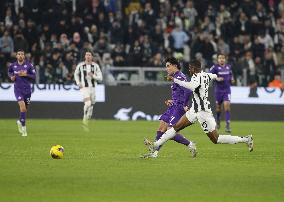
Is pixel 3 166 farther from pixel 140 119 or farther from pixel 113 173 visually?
pixel 140 119

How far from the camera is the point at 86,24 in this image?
3419 centimetres

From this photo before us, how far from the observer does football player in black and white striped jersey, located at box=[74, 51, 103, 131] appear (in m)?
27.5

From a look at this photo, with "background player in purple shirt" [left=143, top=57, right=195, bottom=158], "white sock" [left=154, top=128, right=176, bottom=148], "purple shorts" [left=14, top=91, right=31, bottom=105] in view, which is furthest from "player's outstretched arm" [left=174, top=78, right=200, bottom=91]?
"purple shorts" [left=14, top=91, right=31, bottom=105]

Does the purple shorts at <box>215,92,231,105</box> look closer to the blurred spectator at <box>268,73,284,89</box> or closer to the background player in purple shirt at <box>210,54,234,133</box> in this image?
the background player in purple shirt at <box>210,54,234,133</box>

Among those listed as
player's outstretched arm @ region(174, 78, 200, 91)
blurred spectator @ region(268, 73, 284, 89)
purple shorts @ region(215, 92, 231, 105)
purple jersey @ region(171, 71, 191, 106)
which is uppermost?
player's outstretched arm @ region(174, 78, 200, 91)

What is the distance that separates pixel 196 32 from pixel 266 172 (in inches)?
792

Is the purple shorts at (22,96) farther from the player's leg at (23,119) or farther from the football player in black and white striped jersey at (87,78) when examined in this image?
the football player in black and white striped jersey at (87,78)

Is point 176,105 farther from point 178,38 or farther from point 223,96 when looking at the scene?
point 178,38

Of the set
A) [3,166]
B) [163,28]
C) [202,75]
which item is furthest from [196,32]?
[3,166]

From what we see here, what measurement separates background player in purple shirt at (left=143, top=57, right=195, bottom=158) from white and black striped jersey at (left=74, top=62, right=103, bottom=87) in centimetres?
949

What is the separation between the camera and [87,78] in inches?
1101

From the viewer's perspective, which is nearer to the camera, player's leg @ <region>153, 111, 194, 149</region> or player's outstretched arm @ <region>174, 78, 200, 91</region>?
player's outstretched arm @ <region>174, 78, 200, 91</region>

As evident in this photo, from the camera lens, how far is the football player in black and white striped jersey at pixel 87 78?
90.4 ft

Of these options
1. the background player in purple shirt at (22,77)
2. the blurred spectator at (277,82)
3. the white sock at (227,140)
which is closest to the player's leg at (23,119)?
the background player in purple shirt at (22,77)
